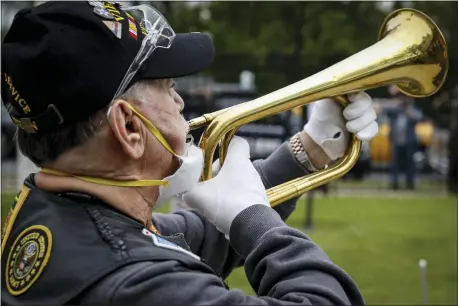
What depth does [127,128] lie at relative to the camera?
1.81m

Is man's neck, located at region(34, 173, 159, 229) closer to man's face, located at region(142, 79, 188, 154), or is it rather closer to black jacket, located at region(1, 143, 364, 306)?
black jacket, located at region(1, 143, 364, 306)

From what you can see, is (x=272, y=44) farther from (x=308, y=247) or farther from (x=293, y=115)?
(x=308, y=247)

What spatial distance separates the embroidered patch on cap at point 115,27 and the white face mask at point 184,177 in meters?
0.36

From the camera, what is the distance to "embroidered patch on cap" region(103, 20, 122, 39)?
1732 millimetres

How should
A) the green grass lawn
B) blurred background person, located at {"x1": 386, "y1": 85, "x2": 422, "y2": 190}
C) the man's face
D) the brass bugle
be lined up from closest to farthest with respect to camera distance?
1. the man's face
2. the brass bugle
3. the green grass lawn
4. blurred background person, located at {"x1": 386, "y1": 85, "x2": 422, "y2": 190}

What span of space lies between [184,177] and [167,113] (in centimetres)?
17

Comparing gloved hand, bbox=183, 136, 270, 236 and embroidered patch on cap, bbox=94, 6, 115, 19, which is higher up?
embroidered patch on cap, bbox=94, 6, 115, 19

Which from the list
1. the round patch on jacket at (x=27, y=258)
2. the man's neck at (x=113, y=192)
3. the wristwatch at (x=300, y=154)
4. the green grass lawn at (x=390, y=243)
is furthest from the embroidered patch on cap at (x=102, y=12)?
the green grass lawn at (x=390, y=243)

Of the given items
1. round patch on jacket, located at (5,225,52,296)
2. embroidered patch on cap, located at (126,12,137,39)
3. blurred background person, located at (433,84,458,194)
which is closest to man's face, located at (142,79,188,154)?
embroidered patch on cap, located at (126,12,137,39)

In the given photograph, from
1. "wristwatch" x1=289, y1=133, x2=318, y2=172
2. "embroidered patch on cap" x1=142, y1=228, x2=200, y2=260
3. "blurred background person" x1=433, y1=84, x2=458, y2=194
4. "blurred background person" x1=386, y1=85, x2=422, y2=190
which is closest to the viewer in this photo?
"embroidered patch on cap" x1=142, y1=228, x2=200, y2=260

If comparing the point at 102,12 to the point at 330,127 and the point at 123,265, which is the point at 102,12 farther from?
the point at 330,127

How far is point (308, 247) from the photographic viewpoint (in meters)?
1.76

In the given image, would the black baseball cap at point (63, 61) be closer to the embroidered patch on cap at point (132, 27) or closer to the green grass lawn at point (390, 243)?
the embroidered patch on cap at point (132, 27)

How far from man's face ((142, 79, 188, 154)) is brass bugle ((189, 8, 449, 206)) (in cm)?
28
